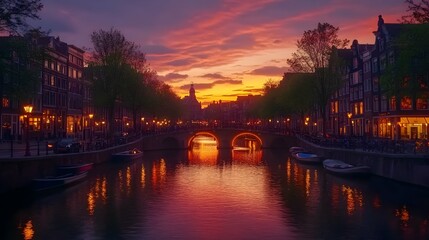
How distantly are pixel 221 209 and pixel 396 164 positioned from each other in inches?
767

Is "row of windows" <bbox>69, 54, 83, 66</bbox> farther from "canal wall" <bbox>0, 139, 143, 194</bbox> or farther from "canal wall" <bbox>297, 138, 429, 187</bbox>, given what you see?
"canal wall" <bbox>297, 138, 429, 187</bbox>

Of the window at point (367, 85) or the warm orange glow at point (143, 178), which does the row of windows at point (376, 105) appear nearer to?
the window at point (367, 85)

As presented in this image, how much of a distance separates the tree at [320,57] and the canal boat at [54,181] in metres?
41.5

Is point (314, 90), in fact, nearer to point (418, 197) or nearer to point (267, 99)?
point (267, 99)

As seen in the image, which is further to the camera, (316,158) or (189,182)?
(316,158)

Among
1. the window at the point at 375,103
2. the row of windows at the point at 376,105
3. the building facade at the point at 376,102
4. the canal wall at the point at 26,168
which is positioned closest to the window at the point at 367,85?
the building facade at the point at 376,102

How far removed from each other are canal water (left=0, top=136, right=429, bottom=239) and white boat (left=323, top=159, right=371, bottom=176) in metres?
1.05

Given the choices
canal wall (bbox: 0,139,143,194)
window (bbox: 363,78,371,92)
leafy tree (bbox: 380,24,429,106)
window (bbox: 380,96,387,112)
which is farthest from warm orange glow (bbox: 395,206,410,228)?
window (bbox: 363,78,371,92)

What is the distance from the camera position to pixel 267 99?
11869cm

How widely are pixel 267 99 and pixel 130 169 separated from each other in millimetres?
59061

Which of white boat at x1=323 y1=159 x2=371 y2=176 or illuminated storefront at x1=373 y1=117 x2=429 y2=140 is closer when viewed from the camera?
white boat at x1=323 y1=159 x2=371 y2=176

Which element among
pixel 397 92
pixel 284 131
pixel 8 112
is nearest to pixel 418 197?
pixel 397 92

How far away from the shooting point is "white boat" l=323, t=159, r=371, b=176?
5294cm

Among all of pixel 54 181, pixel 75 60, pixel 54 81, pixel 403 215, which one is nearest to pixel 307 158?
pixel 403 215
